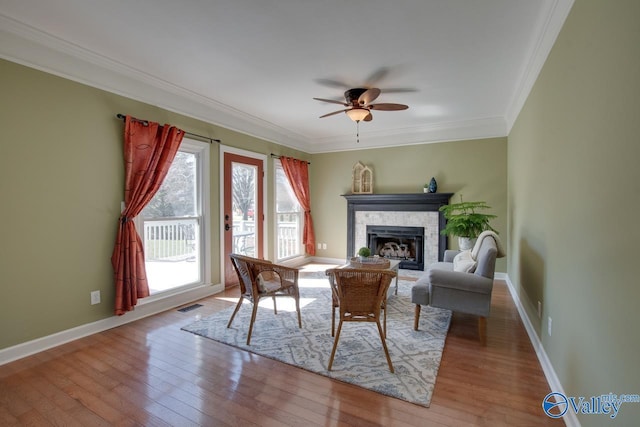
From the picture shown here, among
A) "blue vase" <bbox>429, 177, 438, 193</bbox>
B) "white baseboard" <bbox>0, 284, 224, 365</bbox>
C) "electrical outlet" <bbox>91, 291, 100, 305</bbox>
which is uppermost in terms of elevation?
"blue vase" <bbox>429, 177, 438, 193</bbox>

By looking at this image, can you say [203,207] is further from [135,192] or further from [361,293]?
[361,293]

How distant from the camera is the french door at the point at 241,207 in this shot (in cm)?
457

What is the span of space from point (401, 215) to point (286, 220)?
2.30m

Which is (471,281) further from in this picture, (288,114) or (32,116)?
(32,116)

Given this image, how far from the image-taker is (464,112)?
15.0 ft

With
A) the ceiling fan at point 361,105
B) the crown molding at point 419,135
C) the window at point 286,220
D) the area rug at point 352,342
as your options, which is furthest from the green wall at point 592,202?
the window at point 286,220

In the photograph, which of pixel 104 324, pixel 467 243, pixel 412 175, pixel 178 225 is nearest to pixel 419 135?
pixel 412 175

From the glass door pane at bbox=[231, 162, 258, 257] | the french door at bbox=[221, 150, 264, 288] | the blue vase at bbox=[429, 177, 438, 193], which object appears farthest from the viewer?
the blue vase at bbox=[429, 177, 438, 193]

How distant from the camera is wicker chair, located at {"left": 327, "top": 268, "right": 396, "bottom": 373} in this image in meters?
2.29

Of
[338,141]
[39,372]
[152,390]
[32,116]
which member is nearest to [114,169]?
[32,116]

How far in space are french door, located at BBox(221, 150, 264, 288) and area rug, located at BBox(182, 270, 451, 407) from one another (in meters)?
1.25

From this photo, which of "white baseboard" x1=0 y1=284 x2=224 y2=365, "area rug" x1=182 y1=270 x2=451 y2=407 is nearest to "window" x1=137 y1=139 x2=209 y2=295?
"white baseboard" x1=0 y1=284 x2=224 y2=365

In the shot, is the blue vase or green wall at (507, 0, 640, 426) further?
the blue vase

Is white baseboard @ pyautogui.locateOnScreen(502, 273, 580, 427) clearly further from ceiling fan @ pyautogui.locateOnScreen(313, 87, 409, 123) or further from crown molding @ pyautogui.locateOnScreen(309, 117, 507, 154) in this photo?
crown molding @ pyautogui.locateOnScreen(309, 117, 507, 154)
